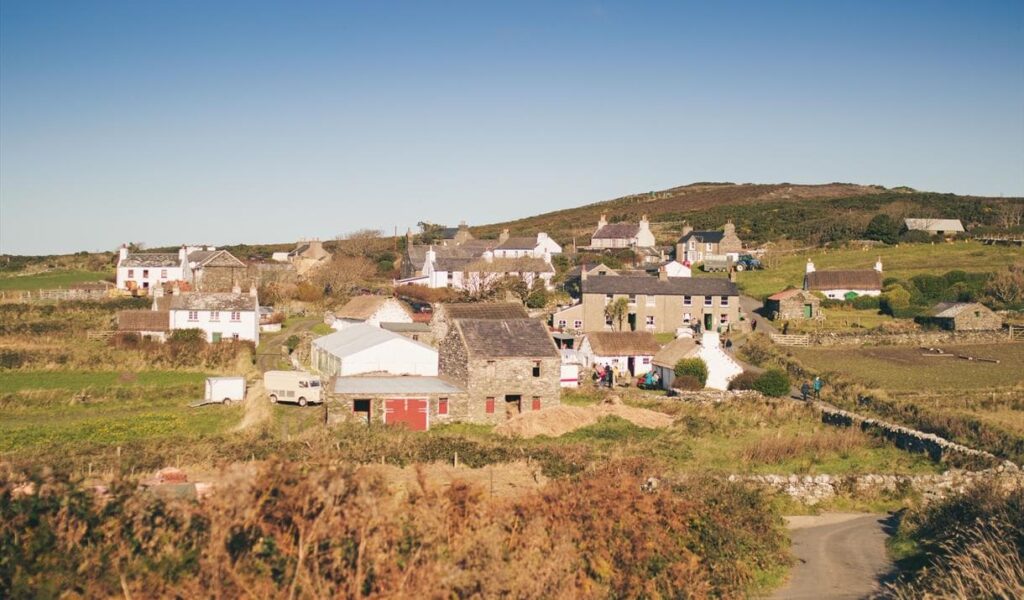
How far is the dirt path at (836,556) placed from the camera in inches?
749

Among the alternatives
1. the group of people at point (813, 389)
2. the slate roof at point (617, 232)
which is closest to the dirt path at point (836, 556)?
A: the group of people at point (813, 389)

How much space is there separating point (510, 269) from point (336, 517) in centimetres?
6836

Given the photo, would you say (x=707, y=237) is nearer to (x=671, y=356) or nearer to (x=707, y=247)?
(x=707, y=247)

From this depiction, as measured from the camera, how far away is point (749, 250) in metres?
97.1

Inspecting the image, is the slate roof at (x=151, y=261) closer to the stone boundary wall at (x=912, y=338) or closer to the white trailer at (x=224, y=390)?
the white trailer at (x=224, y=390)

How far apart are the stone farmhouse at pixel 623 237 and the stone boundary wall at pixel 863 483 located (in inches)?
3040

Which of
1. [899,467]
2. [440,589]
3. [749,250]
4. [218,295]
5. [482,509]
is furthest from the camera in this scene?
[749,250]

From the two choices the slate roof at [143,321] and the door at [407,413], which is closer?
the door at [407,413]

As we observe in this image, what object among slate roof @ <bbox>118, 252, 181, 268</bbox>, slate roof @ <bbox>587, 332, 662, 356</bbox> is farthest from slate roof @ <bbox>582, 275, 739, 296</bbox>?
slate roof @ <bbox>118, 252, 181, 268</bbox>

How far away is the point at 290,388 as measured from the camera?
38.8 metres

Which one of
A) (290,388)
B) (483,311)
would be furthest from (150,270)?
(290,388)

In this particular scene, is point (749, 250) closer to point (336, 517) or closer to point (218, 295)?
point (218, 295)

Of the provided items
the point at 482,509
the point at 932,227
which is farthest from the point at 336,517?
the point at 932,227

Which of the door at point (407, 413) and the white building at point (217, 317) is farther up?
the white building at point (217, 317)
